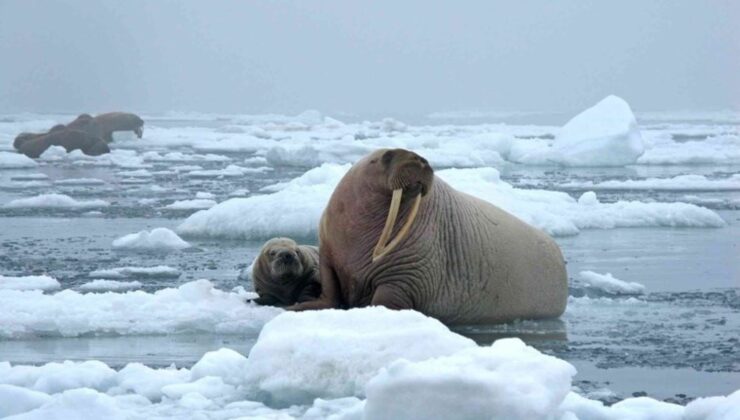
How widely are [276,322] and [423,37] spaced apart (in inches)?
2144

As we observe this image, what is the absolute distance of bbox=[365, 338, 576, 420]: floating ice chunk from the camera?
3.31 metres

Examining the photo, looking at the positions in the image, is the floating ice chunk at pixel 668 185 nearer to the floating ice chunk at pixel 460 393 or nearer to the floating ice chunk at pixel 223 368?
the floating ice chunk at pixel 223 368

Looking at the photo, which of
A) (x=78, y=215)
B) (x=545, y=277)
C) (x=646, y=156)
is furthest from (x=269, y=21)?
(x=545, y=277)

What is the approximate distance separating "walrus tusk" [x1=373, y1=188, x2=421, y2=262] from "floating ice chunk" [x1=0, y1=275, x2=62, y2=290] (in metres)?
1.93

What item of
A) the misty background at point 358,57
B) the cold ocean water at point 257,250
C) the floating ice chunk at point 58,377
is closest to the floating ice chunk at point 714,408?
the cold ocean water at point 257,250

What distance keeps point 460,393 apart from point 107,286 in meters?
3.74

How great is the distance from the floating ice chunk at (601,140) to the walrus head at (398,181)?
13.4 metres

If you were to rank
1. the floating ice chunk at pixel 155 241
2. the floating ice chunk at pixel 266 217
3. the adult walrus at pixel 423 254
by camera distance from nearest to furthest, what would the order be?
the adult walrus at pixel 423 254 < the floating ice chunk at pixel 155 241 < the floating ice chunk at pixel 266 217

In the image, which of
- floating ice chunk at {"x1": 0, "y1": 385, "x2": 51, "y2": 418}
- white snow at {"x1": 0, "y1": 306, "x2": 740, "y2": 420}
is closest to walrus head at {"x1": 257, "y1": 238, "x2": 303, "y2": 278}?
white snow at {"x1": 0, "y1": 306, "x2": 740, "y2": 420}

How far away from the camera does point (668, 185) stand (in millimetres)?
14945

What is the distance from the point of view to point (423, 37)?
191 feet

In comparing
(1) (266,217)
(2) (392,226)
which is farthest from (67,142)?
(2) (392,226)

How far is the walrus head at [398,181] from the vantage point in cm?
561

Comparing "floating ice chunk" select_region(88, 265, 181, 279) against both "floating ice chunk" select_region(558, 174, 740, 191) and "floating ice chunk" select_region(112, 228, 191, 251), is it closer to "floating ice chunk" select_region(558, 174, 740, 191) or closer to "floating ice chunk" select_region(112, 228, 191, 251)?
"floating ice chunk" select_region(112, 228, 191, 251)
